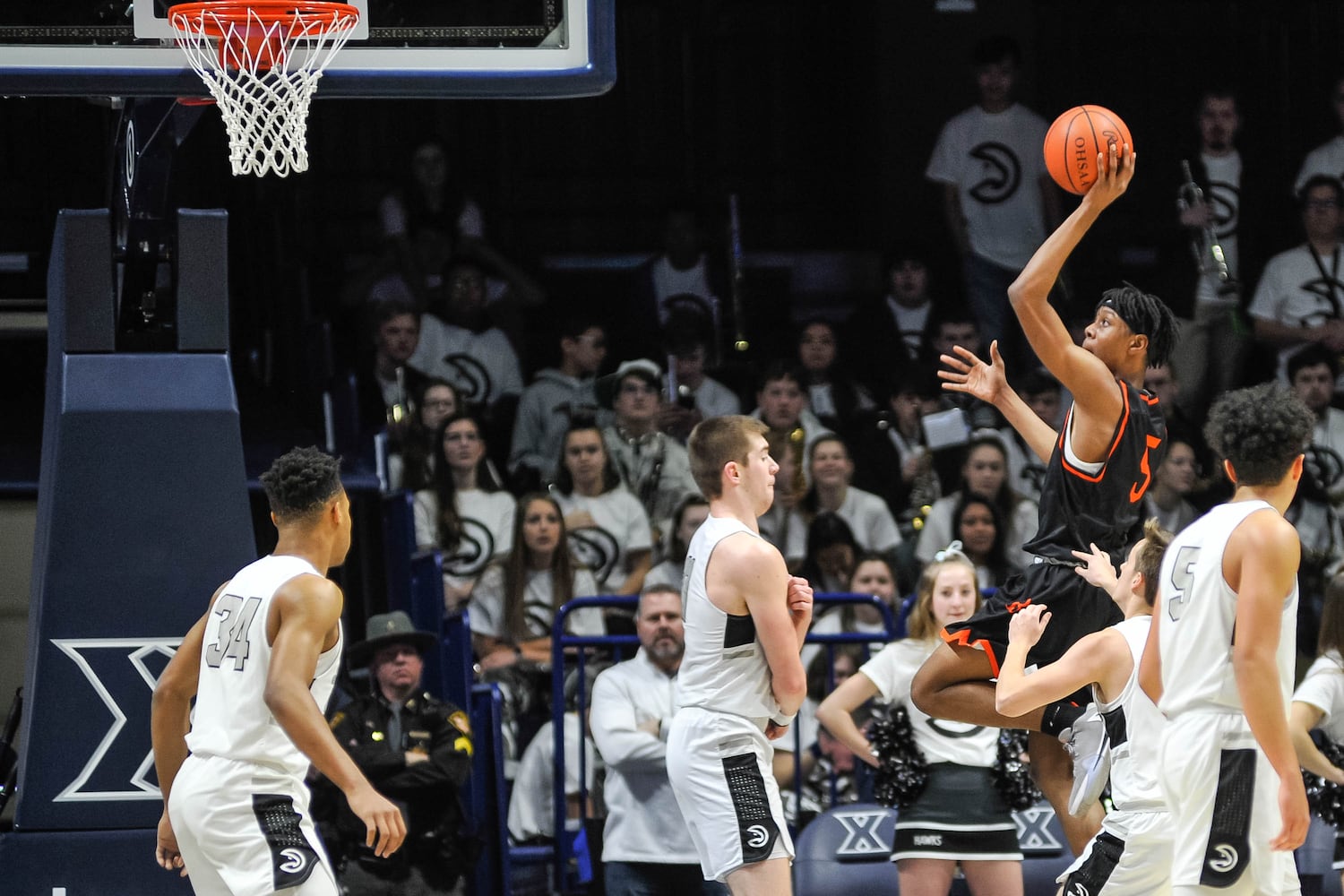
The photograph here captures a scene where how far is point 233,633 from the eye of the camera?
5.79 m

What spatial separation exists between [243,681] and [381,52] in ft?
9.22

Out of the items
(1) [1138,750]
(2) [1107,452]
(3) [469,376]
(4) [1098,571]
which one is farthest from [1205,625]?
(3) [469,376]

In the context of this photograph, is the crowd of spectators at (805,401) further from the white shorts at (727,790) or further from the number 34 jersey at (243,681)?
the number 34 jersey at (243,681)

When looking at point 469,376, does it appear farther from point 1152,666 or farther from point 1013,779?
point 1152,666

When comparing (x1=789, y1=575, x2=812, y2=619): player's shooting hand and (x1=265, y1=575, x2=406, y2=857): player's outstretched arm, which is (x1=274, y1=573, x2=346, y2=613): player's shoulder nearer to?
(x1=265, y1=575, x2=406, y2=857): player's outstretched arm

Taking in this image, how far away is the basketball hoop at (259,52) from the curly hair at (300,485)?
1665 millimetres

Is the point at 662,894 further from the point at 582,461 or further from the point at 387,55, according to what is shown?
the point at 387,55

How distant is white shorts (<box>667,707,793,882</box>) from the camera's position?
21.2 feet

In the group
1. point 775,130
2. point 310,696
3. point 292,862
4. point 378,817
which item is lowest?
point 292,862

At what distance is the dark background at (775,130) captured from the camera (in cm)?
1312

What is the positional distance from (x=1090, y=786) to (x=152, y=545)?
11.6ft

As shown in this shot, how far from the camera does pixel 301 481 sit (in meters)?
5.90

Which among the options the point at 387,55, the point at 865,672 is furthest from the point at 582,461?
the point at 387,55

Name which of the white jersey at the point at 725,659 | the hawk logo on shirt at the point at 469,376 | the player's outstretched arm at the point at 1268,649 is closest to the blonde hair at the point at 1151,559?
the player's outstretched arm at the point at 1268,649
